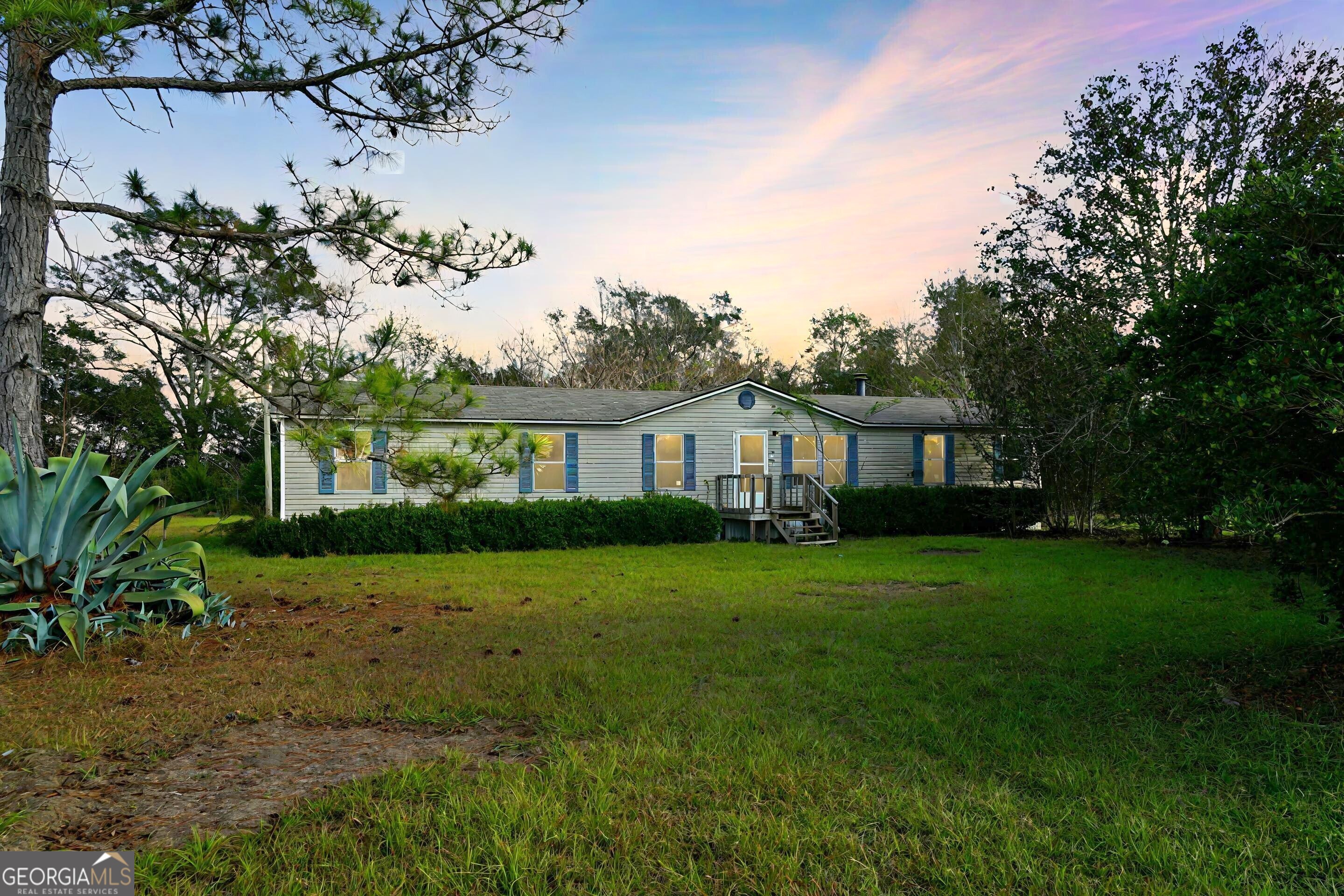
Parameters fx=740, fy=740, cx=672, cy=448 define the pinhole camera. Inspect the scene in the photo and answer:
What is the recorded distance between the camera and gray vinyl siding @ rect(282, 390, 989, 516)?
17.4 meters

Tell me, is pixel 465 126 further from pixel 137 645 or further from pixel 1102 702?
pixel 1102 702

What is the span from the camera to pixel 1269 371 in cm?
433

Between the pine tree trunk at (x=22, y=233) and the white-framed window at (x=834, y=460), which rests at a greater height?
the pine tree trunk at (x=22, y=233)

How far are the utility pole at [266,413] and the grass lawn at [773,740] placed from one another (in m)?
2.43

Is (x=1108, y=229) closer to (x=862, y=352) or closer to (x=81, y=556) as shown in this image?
(x=81, y=556)

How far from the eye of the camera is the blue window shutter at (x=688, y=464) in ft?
64.2

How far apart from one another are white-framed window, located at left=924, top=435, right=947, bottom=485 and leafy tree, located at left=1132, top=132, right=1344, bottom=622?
16744 mm

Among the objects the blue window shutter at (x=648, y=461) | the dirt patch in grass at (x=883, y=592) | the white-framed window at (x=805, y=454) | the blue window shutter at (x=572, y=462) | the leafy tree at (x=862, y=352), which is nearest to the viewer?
the dirt patch in grass at (x=883, y=592)

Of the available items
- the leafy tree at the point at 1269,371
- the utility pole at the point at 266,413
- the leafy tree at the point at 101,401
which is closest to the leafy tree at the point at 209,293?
the utility pole at the point at 266,413

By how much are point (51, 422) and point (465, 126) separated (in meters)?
33.2

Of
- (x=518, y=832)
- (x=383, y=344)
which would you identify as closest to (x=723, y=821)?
(x=518, y=832)

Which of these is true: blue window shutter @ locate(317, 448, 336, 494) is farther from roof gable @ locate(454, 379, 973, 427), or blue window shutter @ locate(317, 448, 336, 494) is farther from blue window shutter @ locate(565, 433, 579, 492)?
blue window shutter @ locate(565, 433, 579, 492)

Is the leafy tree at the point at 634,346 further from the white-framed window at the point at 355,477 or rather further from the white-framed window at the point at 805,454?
the white-framed window at the point at 355,477

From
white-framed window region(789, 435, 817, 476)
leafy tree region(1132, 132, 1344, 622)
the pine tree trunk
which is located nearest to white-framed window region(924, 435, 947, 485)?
white-framed window region(789, 435, 817, 476)
